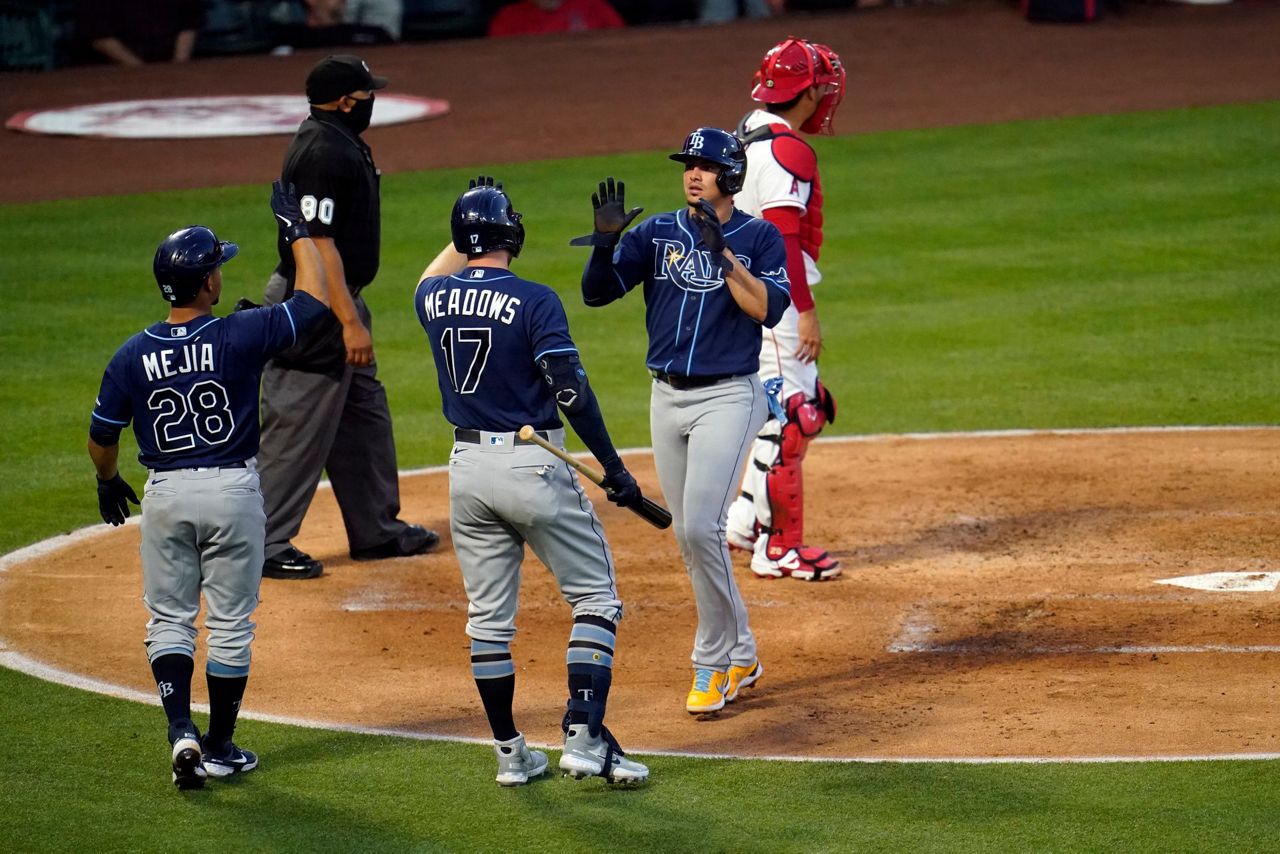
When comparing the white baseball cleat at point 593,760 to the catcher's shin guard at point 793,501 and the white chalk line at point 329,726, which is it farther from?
the catcher's shin guard at point 793,501

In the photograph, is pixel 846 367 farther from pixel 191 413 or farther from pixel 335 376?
pixel 191 413

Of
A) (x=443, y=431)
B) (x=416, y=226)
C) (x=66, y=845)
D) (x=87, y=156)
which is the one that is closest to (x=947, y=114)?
(x=416, y=226)

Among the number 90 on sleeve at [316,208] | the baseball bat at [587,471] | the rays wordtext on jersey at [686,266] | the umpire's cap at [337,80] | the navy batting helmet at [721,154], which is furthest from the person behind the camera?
the umpire's cap at [337,80]

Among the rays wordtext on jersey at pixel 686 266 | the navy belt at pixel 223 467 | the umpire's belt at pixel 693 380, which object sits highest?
the rays wordtext on jersey at pixel 686 266

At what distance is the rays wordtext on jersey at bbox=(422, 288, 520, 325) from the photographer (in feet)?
18.8

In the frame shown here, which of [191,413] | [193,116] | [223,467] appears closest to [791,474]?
[223,467]

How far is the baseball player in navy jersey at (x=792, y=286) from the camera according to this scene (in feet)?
25.1

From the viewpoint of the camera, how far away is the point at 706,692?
6.55 metres

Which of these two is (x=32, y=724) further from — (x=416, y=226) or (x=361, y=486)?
(x=416, y=226)

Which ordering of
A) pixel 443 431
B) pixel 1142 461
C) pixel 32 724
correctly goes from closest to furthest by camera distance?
pixel 32 724
pixel 1142 461
pixel 443 431

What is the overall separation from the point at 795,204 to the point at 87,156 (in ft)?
38.9

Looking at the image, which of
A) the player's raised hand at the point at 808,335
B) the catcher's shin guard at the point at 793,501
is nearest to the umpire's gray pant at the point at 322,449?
the catcher's shin guard at the point at 793,501

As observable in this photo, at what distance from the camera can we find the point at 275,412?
826 centimetres

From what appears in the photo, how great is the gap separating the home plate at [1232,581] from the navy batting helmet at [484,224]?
3.46 metres
